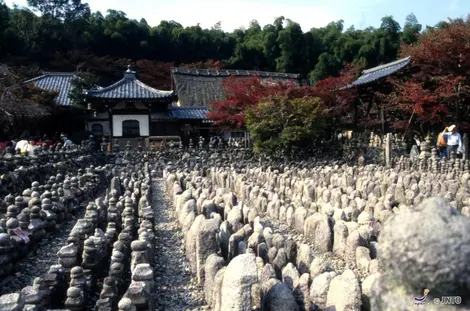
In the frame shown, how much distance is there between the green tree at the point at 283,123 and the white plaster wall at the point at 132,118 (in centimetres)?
621

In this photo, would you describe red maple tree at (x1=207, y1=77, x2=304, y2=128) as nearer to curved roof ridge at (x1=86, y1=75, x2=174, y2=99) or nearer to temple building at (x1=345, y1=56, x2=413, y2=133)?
temple building at (x1=345, y1=56, x2=413, y2=133)

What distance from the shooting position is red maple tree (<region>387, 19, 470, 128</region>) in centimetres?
1141

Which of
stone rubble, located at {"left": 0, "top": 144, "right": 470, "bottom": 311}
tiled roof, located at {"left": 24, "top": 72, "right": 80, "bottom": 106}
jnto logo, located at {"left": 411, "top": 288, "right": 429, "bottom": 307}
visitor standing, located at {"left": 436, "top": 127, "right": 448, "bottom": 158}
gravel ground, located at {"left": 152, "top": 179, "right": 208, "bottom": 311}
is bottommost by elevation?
gravel ground, located at {"left": 152, "top": 179, "right": 208, "bottom": 311}

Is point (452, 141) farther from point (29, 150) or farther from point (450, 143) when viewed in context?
point (29, 150)

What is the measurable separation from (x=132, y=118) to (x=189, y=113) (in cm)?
311

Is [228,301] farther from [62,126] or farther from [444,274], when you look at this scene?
[62,126]

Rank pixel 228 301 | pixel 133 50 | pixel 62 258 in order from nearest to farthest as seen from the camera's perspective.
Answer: pixel 228 301 < pixel 62 258 < pixel 133 50

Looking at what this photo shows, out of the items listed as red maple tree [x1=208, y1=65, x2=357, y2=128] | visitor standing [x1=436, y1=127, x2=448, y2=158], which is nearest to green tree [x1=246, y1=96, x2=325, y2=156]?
red maple tree [x1=208, y1=65, x2=357, y2=128]

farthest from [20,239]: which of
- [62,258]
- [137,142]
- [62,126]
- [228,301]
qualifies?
[62,126]

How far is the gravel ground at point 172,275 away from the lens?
139 inches

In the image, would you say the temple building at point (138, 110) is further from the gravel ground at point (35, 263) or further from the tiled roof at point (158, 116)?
the gravel ground at point (35, 263)

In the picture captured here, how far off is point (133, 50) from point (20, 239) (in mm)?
33271

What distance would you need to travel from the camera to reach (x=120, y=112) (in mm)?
17500

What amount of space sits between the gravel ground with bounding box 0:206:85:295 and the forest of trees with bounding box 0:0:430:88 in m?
23.8
